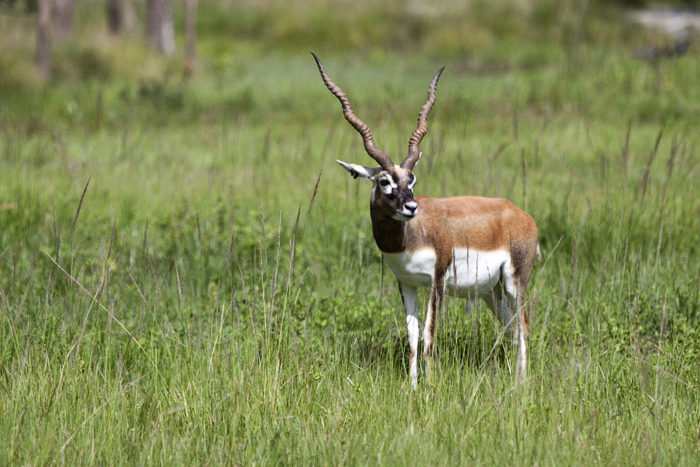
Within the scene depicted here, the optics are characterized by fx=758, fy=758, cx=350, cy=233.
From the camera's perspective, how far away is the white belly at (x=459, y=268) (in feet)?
12.1

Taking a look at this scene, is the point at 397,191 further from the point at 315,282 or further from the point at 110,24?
the point at 110,24

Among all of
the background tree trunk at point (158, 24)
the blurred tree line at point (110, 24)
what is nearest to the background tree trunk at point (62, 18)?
the blurred tree line at point (110, 24)

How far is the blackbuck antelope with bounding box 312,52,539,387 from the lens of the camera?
352 centimetres

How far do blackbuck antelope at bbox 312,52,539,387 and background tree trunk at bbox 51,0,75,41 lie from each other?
56.6 ft

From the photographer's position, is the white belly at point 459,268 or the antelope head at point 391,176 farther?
the white belly at point 459,268

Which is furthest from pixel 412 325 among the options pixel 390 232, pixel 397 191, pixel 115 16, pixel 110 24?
pixel 110 24

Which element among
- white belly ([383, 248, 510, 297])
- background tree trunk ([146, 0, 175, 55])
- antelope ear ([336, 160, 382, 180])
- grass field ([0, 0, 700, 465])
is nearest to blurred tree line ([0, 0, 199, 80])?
background tree trunk ([146, 0, 175, 55])

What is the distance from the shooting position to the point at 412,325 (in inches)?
151

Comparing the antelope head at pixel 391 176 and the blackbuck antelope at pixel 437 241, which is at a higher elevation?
the antelope head at pixel 391 176

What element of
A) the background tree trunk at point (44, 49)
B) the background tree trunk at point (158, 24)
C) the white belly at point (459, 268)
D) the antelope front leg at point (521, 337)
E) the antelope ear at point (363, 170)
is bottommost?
the antelope front leg at point (521, 337)

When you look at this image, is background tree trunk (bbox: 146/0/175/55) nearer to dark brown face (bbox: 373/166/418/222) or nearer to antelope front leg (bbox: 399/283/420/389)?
antelope front leg (bbox: 399/283/420/389)

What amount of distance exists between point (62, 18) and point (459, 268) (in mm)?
18473

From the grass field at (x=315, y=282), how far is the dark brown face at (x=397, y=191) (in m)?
0.34

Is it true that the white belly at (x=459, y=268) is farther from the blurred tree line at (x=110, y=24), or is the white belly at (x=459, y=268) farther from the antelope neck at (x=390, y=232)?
the blurred tree line at (x=110, y=24)
